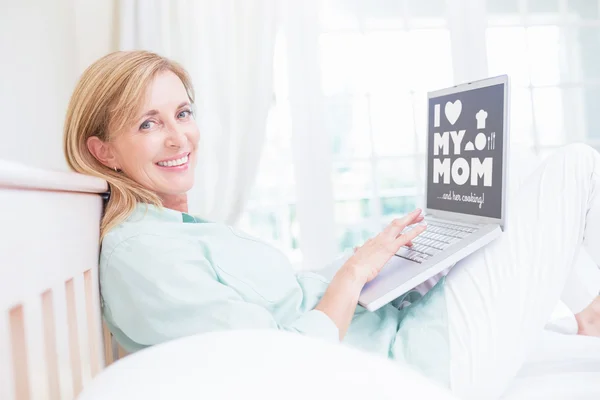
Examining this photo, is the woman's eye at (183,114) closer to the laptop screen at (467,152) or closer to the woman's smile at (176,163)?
the woman's smile at (176,163)

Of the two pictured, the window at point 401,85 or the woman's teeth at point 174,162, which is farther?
the window at point 401,85

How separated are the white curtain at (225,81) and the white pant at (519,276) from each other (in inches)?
56.7

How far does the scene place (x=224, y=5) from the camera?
2477 mm

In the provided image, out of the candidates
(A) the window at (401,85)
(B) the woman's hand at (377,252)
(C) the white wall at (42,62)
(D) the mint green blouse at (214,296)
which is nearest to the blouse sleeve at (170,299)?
(D) the mint green blouse at (214,296)

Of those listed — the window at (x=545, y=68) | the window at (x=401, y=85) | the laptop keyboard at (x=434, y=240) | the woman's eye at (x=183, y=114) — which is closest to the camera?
the laptop keyboard at (x=434, y=240)

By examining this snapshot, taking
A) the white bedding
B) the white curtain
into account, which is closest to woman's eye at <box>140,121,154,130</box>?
the white bedding

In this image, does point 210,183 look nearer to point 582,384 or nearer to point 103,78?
point 103,78

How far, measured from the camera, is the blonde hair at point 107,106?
3.53ft

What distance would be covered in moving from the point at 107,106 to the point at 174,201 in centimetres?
27

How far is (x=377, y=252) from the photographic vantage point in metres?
1.11

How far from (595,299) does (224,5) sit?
186cm

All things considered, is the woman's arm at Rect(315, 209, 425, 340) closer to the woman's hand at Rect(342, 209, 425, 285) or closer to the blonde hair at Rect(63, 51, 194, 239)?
the woman's hand at Rect(342, 209, 425, 285)

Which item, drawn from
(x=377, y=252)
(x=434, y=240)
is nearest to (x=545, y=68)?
(x=434, y=240)

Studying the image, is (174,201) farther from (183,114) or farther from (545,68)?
(545,68)
